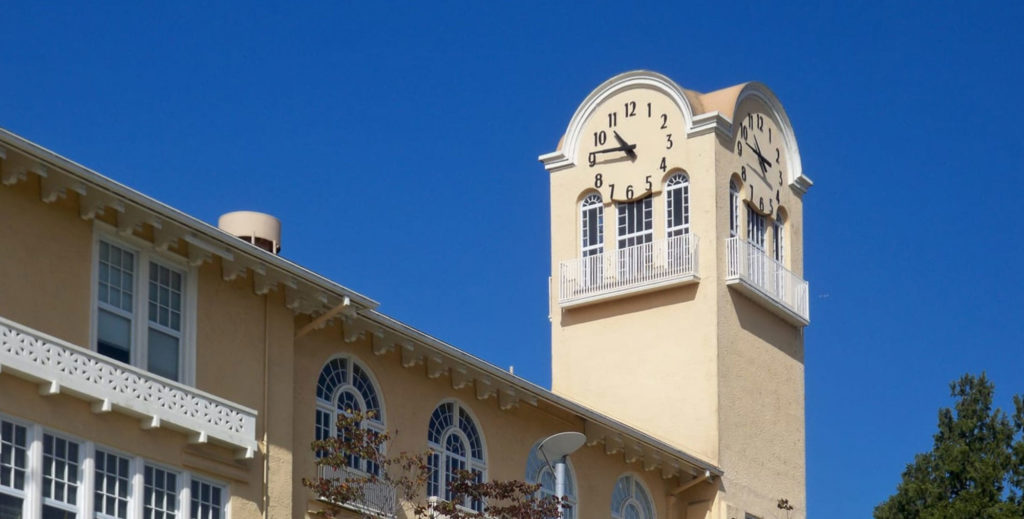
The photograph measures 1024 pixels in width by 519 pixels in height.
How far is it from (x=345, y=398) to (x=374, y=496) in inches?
61.3

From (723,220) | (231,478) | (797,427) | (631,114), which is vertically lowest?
(231,478)

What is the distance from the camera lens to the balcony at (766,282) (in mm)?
35719

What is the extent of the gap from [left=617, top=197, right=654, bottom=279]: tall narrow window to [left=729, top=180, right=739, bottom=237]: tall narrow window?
5.24 ft

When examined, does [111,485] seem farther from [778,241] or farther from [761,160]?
[778,241]

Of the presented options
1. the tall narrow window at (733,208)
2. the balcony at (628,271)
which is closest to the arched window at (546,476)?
the balcony at (628,271)

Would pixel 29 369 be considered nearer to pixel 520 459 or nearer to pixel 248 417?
pixel 248 417

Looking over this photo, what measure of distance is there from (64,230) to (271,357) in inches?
154

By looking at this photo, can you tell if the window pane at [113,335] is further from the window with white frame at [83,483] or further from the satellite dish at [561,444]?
the satellite dish at [561,444]

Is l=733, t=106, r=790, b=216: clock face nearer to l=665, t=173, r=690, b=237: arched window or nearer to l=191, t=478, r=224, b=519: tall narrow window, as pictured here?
l=665, t=173, r=690, b=237: arched window

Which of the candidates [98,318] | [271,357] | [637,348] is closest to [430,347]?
[271,357]

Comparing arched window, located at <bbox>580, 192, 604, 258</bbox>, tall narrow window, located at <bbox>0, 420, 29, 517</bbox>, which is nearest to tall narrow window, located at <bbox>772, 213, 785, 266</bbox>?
arched window, located at <bbox>580, 192, 604, 258</bbox>

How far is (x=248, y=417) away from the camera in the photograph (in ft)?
76.8

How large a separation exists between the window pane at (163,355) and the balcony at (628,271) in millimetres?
14550

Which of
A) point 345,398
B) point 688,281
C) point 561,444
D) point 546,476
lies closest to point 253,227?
point 345,398
